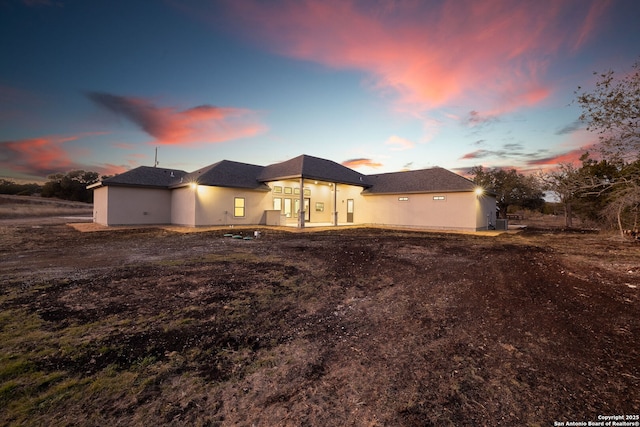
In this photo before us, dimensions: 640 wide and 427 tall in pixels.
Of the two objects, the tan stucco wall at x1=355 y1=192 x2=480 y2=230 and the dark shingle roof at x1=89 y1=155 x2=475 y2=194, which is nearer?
the tan stucco wall at x1=355 y1=192 x2=480 y2=230

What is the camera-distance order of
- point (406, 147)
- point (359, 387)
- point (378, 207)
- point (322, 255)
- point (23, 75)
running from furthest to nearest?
point (406, 147), point (378, 207), point (23, 75), point (322, 255), point (359, 387)

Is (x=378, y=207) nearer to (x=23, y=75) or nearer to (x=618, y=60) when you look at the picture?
(x=618, y=60)

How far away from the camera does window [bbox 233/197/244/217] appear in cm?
2104

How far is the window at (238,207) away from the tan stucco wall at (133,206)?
626 centimetres

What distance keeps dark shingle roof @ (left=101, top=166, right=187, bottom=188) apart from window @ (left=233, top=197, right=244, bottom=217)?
6.22m

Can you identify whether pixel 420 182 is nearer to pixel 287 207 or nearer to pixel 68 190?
pixel 287 207

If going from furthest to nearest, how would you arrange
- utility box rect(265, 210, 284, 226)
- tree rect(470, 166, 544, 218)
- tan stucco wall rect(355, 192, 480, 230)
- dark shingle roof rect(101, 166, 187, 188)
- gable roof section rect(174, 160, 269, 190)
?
tree rect(470, 166, 544, 218)
utility box rect(265, 210, 284, 226)
dark shingle roof rect(101, 166, 187, 188)
gable roof section rect(174, 160, 269, 190)
tan stucco wall rect(355, 192, 480, 230)

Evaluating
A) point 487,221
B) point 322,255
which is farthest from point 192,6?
point 487,221

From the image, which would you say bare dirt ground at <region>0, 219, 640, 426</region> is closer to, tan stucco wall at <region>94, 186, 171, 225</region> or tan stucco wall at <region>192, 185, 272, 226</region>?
tan stucco wall at <region>192, 185, 272, 226</region>

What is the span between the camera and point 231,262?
823 cm

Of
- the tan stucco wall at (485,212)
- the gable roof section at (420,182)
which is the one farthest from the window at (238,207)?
the tan stucco wall at (485,212)

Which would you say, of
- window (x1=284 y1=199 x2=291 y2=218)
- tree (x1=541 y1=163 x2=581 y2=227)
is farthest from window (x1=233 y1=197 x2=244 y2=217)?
tree (x1=541 y1=163 x2=581 y2=227)

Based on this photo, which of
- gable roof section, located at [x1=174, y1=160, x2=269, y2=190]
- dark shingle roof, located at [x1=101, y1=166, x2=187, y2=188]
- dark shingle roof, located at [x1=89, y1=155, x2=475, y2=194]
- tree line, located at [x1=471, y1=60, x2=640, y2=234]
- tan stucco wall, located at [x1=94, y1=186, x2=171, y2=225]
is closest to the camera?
tree line, located at [x1=471, y1=60, x2=640, y2=234]

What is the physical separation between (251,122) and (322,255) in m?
15.4
